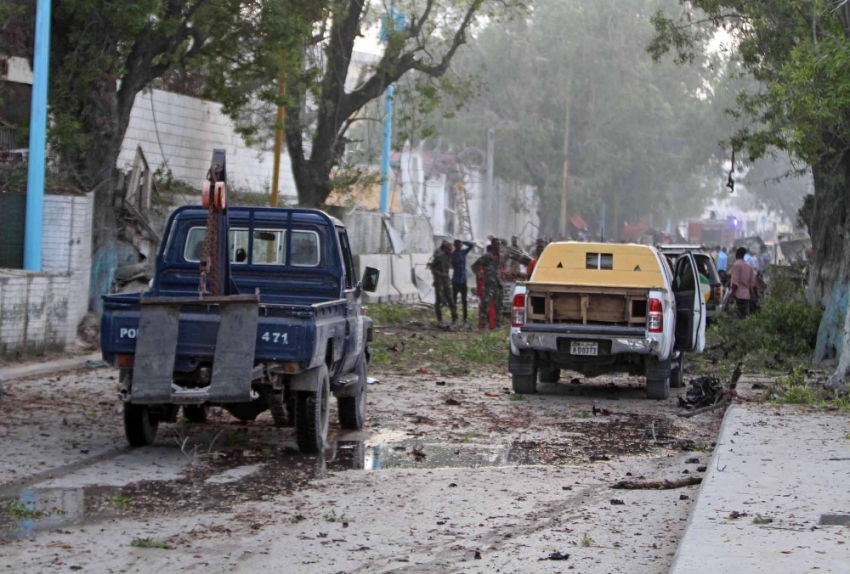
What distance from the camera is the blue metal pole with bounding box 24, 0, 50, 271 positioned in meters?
16.6

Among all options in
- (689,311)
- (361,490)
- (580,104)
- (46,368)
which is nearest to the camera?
(361,490)

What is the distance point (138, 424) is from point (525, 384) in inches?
240

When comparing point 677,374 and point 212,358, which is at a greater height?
point 212,358

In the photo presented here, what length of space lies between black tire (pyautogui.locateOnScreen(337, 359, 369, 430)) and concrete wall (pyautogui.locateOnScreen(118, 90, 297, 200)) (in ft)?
42.3

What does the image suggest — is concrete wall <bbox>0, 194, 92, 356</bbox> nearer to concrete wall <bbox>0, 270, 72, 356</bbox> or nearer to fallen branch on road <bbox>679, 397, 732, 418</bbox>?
concrete wall <bbox>0, 270, 72, 356</bbox>

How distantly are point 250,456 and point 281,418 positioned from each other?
127 centimetres

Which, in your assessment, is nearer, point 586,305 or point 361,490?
point 361,490

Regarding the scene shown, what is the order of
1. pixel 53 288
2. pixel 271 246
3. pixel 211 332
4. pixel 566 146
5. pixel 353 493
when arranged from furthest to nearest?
pixel 566 146 → pixel 53 288 → pixel 271 246 → pixel 211 332 → pixel 353 493

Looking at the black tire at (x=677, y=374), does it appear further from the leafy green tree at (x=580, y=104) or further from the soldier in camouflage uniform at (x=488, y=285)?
the leafy green tree at (x=580, y=104)

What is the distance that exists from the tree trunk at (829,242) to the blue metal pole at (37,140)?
38.9ft

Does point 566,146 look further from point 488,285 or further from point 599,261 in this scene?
point 599,261

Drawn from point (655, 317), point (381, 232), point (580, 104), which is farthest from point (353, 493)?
point (580, 104)

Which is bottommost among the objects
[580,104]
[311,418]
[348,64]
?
[311,418]

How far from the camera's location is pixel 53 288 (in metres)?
17.1
